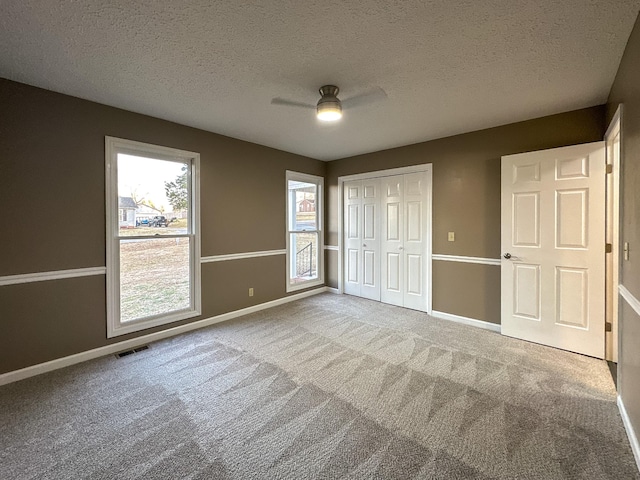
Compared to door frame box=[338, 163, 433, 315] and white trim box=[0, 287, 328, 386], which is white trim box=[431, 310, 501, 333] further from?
white trim box=[0, 287, 328, 386]

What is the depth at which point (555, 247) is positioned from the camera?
2969 millimetres

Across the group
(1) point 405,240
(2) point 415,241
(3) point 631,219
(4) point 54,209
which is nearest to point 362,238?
(1) point 405,240

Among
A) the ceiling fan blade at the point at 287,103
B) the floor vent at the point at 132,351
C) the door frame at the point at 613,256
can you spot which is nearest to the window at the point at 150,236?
the floor vent at the point at 132,351

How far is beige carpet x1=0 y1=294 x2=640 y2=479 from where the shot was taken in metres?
1.55

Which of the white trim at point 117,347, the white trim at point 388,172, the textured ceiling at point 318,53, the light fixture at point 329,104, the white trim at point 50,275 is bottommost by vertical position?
the white trim at point 117,347

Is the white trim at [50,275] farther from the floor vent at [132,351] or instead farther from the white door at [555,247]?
the white door at [555,247]

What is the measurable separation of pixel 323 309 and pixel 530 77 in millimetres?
3499

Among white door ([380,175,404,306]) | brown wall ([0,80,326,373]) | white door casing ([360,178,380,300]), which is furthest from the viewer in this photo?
white door casing ([360,178,380,300])

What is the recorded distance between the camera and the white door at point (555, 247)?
9.04 ft

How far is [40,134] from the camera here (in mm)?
2514

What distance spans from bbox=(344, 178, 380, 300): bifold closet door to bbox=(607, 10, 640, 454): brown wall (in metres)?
2.97

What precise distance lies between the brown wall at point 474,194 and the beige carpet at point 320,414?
0.76 metres

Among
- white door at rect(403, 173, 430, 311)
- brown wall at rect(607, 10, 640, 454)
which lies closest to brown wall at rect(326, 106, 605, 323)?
white door at rect(403, 173, 430, 311)

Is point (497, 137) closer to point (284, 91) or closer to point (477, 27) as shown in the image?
point (477, 27)
